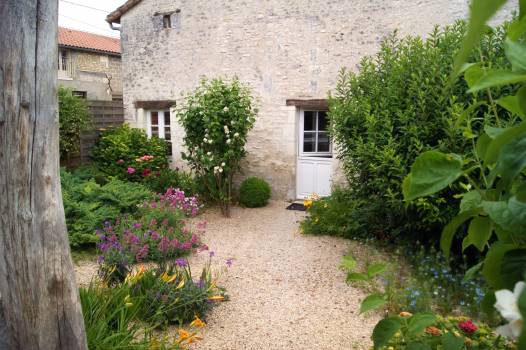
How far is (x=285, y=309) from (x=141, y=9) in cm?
808

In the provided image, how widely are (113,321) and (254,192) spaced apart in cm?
523

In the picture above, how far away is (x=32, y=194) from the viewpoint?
6.25ft

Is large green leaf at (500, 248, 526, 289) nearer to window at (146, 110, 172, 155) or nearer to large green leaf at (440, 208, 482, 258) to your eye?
large green leaf at (440, 208, 482, 258)

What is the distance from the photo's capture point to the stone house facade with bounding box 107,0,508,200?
7480mm

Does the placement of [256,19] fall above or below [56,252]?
above

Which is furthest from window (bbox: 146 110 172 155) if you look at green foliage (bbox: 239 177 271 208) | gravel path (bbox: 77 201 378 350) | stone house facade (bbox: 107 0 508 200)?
gravel path (bbox: 77 201 378 350)

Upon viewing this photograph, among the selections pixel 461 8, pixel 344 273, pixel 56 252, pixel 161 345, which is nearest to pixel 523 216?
pixel 56 252

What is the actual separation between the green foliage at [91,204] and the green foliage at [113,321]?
2.21 metres

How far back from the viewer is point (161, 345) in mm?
2793

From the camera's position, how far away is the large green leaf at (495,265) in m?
0.56

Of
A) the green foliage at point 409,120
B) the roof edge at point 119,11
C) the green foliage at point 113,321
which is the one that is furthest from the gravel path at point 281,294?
the roof edge at point 119,11

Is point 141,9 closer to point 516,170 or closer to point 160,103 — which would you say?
point 160,103

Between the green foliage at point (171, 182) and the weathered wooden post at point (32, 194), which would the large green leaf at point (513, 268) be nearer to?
the weathered wooden post at point (32, 194)

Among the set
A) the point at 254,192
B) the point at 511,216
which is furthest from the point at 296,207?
the point at 511,216
